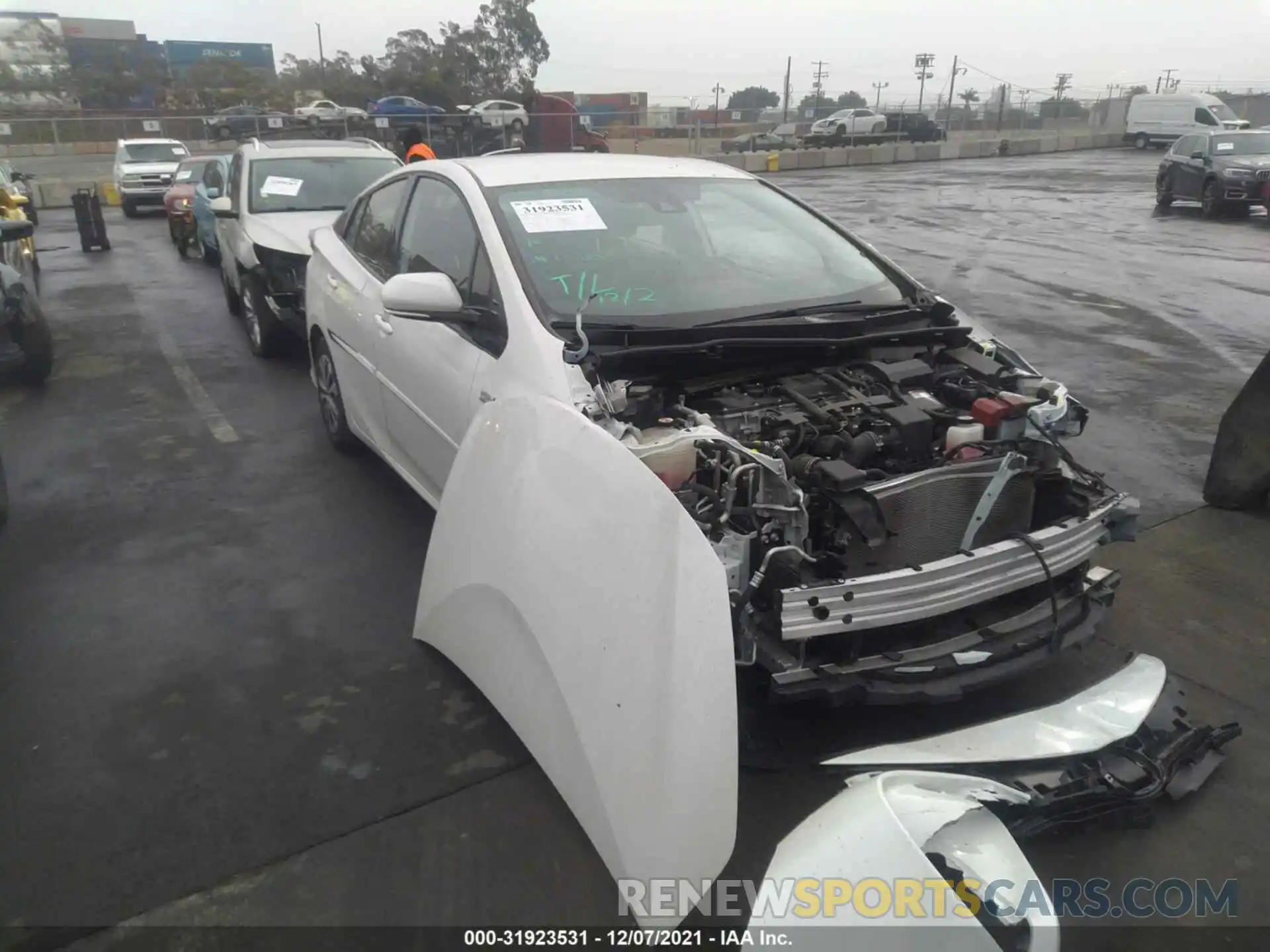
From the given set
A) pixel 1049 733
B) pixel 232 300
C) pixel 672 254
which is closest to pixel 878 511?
pixel 1049 733

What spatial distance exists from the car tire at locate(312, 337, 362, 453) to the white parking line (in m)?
0.78

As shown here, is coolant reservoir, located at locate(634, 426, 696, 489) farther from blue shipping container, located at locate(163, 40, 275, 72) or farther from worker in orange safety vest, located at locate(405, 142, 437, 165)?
blue shipping container, located at locate(163, 40, 275, 72)

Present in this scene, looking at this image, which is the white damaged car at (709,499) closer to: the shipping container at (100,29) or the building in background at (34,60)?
the building in background at (34,60)

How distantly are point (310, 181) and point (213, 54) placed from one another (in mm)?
63107

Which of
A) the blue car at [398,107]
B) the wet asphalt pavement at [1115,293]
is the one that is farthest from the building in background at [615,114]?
the wet asphalt pavement at [1115,293]

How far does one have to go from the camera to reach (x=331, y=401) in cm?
531

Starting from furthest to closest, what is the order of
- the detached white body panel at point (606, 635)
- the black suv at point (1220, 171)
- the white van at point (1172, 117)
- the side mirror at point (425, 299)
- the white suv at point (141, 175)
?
the white van at point (1172, 117) → the white suv at point (141, 175) → the black suv at point (1220, 171) → the side mirror at point (425, 299) → the detached white body panel at point (606, 635)

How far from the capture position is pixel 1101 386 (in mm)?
6723

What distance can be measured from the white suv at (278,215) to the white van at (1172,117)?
33184mm

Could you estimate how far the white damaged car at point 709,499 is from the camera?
6.94 feet

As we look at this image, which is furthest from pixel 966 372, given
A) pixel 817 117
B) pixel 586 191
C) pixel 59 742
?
pixel 817 117

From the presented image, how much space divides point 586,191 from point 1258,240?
1486 centimetres

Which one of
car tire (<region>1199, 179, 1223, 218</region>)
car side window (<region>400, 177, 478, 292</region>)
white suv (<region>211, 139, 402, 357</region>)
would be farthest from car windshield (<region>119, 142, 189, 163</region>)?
car tire (<region>1199, 179, 1223, 218</region>)

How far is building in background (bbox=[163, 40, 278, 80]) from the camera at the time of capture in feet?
174
